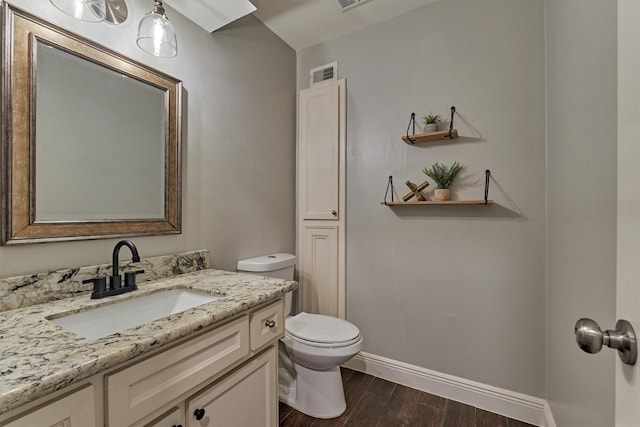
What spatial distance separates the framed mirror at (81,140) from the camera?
3.24 ft

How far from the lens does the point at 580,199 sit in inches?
40.6

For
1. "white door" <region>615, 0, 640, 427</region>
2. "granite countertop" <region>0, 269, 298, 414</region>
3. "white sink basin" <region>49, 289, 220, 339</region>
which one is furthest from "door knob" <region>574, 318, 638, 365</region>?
"white sink basin" <region>49, 289, 220, 339</region>

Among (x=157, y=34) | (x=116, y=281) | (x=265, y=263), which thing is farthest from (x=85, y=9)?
(x=265, y=263)

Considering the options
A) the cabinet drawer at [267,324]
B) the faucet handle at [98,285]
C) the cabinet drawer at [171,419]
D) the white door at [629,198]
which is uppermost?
the white door at [629,198]

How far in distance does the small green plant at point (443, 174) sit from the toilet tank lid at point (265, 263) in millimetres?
1075

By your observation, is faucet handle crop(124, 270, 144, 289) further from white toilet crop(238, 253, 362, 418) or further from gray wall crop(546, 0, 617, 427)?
gray wall crop(546, 0, 617, 427)

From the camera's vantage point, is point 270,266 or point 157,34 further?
point 270,266

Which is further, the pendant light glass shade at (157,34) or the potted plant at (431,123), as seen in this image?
the potted plant at (431,123)

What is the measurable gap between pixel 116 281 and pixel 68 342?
0.45 m

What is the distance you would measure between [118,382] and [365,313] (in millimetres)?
1640

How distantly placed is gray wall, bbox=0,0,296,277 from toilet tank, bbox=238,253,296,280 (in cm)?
7

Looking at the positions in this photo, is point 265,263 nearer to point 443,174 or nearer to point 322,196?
point 322,196

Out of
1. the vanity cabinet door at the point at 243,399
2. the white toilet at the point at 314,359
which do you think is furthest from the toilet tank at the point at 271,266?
the vanity cabinet door at the point at 243,399

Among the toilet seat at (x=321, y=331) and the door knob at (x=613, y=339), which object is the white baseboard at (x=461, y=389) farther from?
the door knob at (x=613, y=339)
